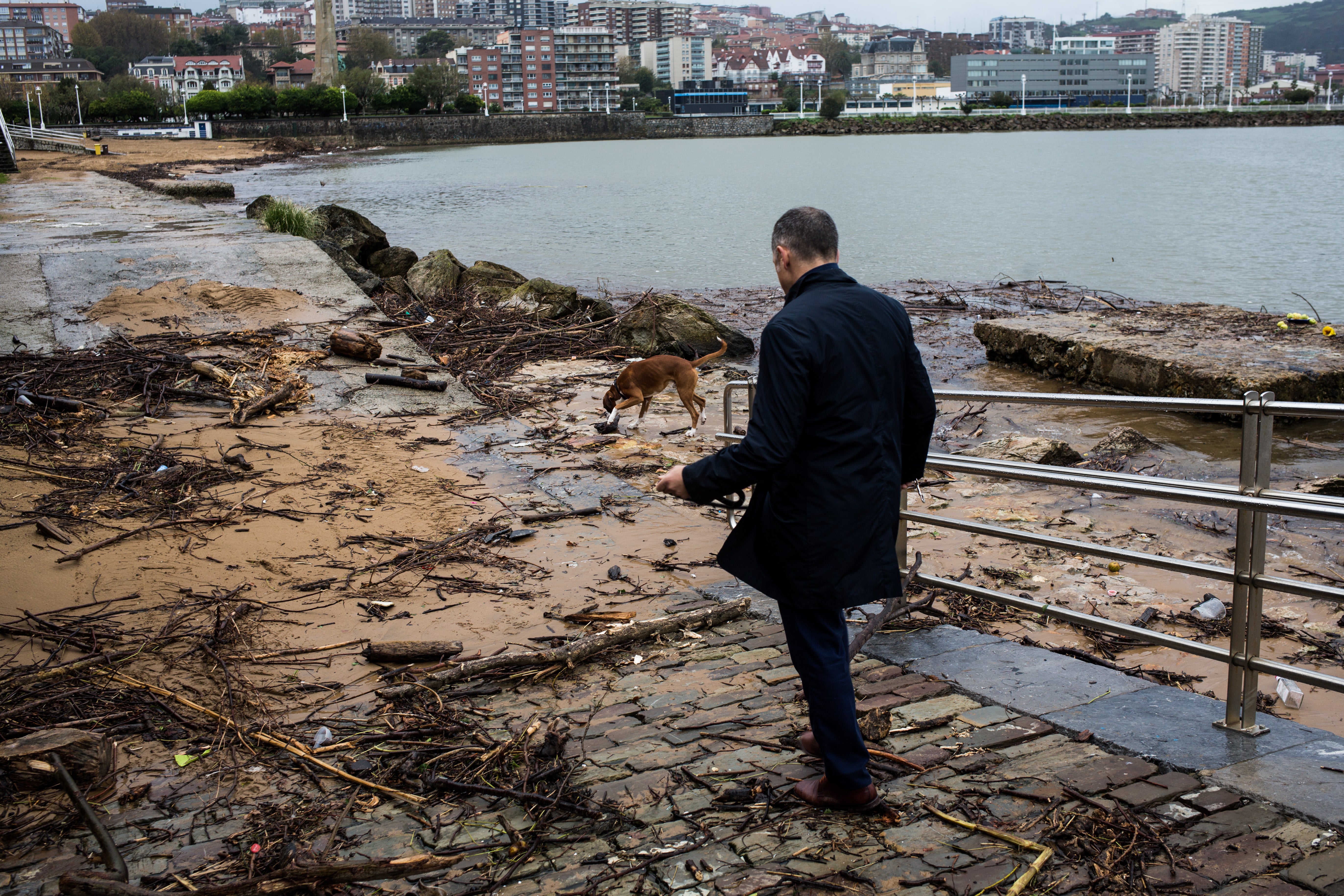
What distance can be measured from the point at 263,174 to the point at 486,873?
2683 inches

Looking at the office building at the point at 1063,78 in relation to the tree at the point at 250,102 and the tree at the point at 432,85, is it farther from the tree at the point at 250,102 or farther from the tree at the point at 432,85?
the tree at the point at 250,102

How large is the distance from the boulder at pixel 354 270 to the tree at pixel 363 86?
117m

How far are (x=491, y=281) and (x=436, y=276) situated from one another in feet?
3.23

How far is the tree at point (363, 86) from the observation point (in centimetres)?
12744

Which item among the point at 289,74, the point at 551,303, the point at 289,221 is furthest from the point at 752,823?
the point at 289,74

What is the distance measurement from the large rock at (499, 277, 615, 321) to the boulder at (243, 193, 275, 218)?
8.34 m

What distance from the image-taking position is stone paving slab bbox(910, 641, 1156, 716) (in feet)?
13.7

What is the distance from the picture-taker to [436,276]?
58.9 feet

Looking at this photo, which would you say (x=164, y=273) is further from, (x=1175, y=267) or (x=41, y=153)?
(x=41, y=153)

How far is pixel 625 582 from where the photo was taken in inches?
243

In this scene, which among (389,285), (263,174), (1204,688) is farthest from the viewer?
(263,174)

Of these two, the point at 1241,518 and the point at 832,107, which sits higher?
the point at 832,107

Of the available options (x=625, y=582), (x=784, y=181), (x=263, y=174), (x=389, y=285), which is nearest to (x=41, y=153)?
(x=263, y=174)

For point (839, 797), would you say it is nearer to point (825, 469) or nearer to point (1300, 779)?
point (825, 469)
